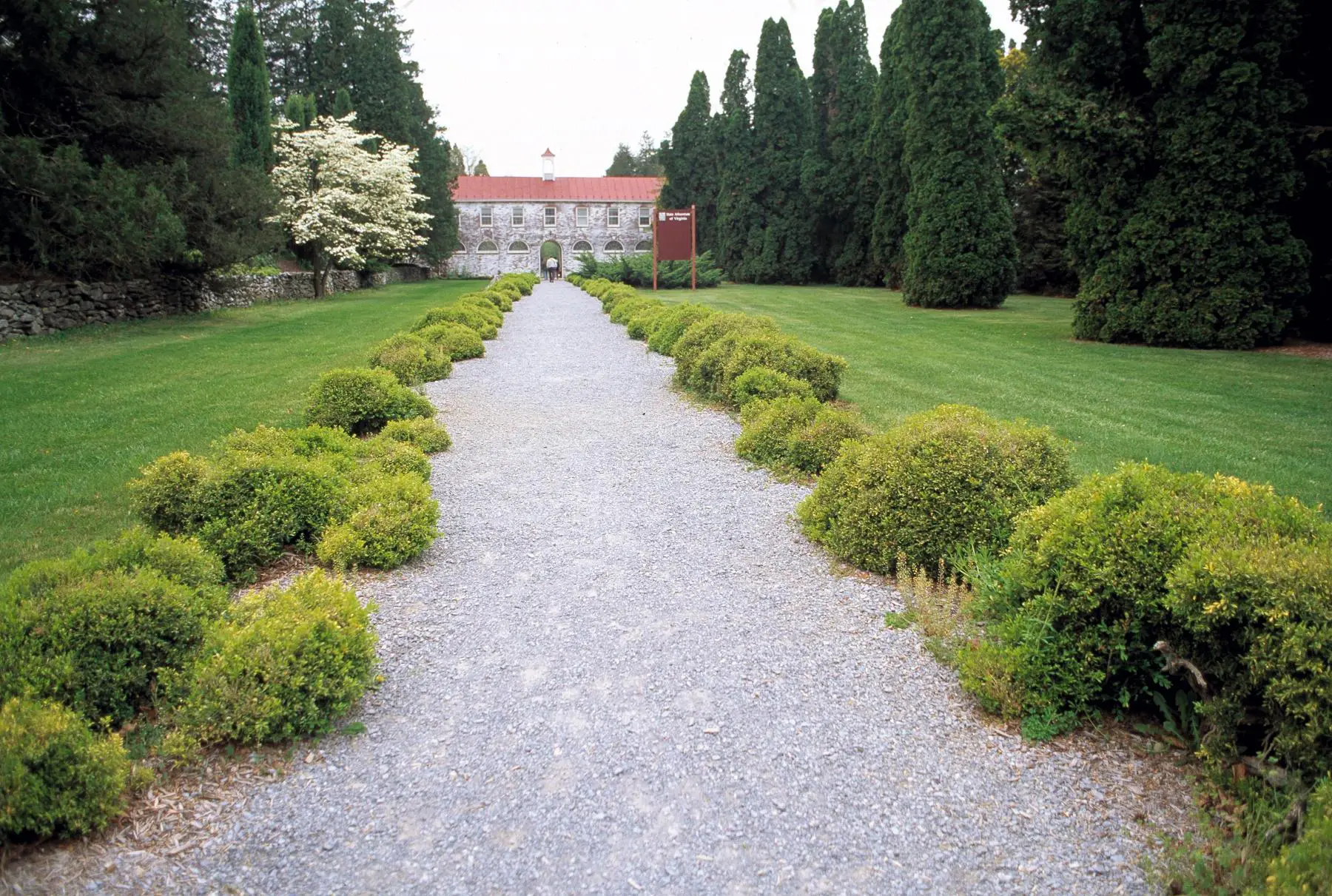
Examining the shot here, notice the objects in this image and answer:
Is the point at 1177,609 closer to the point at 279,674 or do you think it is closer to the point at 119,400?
the point at 279,674

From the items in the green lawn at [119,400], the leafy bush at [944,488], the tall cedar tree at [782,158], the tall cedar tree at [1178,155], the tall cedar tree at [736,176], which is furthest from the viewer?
the tall cedar tree at [736,176]

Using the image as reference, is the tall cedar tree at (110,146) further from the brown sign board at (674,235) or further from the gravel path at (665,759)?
the brown sign board at (674,235)

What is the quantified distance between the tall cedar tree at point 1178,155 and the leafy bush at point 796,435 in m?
8.98

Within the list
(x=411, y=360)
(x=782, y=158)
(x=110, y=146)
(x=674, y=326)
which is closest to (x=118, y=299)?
(x=110, y=146)

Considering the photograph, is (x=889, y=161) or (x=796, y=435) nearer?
(x=796, y=435)

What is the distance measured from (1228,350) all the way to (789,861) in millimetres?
13896

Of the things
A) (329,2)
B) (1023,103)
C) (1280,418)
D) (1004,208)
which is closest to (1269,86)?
(1023,103)

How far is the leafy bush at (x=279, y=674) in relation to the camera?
2881mm

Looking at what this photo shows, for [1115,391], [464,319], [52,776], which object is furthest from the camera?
[464,319]

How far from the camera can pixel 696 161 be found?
1768 inches

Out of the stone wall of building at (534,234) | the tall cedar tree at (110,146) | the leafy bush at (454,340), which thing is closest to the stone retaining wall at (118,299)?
the tall cedar tree at (110,146)

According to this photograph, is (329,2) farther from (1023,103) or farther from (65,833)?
(65,833)

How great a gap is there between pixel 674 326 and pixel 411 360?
15.0 ft

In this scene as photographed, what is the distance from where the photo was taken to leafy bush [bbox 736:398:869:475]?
6.37 m
